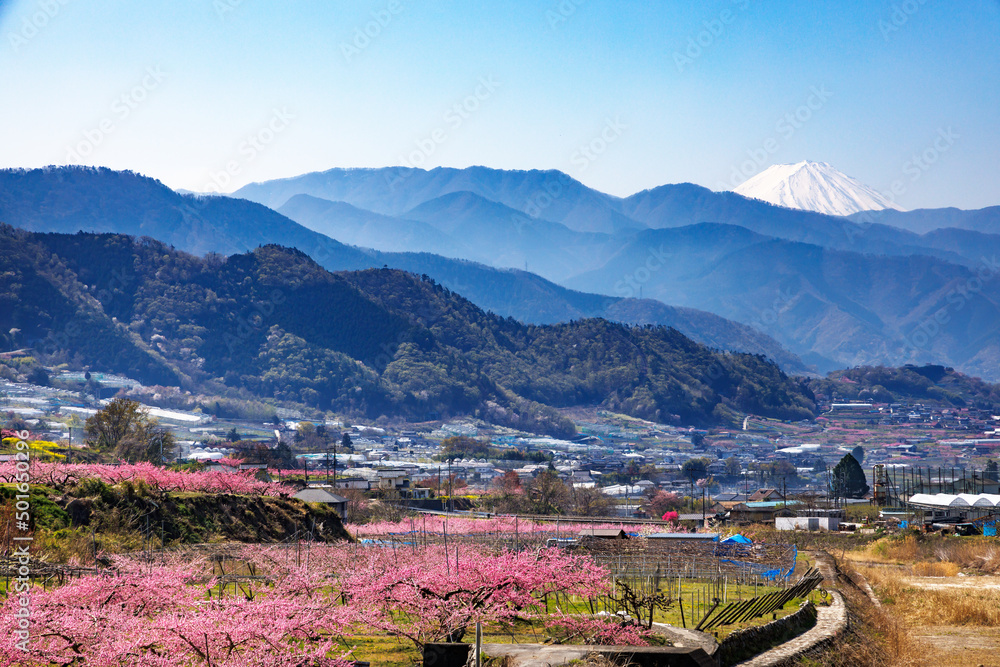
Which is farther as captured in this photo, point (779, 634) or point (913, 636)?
point (913, 636)

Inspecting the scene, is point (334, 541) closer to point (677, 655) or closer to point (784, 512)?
point (677, 655)

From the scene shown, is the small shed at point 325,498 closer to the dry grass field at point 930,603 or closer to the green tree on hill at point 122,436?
the green tree on hill at point 122,436

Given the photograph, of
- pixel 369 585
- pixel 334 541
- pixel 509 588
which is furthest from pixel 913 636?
pixel 334 541

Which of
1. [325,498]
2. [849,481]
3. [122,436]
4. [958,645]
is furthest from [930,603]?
[849,481]

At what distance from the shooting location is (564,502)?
91.9 m

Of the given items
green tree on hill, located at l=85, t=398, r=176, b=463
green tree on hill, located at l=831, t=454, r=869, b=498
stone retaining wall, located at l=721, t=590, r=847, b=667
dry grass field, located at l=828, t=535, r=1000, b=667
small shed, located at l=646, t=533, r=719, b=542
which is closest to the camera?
stone retaining wall, located at l=721, t=590, r=847, b=667

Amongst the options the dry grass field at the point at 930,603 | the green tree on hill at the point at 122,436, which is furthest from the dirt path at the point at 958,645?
the green tree on hill at the point at 122,436

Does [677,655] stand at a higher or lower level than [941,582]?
higher

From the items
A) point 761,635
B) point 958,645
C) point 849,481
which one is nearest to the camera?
point 761,635

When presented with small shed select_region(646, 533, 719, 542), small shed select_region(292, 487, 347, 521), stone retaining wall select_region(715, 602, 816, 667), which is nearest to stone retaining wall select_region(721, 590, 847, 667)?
stone retaining wall select_region(715, 602, 816, 667)

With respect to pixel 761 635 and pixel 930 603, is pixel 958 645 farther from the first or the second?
pixel 761 635

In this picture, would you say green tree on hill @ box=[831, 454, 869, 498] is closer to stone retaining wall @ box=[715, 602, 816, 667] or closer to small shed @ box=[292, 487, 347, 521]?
small shed @ box=[292, 487, 347, 521]

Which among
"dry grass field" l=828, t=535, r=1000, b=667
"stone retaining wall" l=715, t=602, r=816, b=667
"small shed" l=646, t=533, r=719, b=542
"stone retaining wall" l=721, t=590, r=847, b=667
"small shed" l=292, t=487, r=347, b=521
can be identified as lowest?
"dry grass field" l=828, t=535, r=1000, b=667

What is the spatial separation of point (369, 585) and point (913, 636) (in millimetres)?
18092
